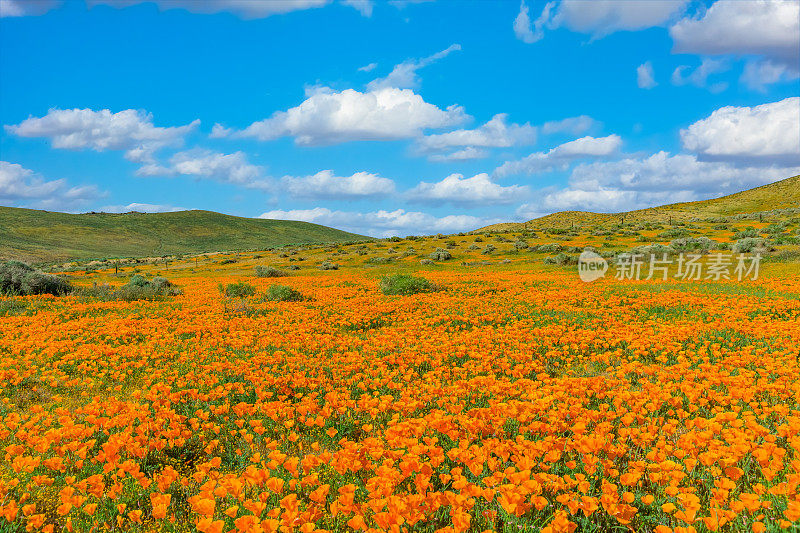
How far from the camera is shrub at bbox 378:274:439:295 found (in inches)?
687

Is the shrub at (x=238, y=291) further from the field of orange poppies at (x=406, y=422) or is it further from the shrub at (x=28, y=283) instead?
the shrub at (x=28, y=283)

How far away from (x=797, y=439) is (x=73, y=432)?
6.66 meters

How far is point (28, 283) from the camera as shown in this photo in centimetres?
1797

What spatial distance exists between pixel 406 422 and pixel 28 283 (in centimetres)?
2067

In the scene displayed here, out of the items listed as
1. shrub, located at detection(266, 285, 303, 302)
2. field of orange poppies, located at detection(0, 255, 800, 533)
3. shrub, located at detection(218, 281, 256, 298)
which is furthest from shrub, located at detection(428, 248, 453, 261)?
field of orange poppies, located at detection(0, 255, 800, 533)

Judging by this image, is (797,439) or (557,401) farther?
(557,401)

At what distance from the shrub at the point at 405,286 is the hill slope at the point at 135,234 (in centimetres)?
9370

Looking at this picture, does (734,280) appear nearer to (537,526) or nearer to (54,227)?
(537,526)

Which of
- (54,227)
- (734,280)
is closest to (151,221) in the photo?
(54,227)

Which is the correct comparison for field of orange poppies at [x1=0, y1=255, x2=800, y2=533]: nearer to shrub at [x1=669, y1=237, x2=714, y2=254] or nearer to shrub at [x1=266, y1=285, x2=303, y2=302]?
shrub at [x1=266, y1=285, x2=303, y2=302]

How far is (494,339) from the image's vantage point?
892 cm

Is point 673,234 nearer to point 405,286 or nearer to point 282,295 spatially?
point 405,286

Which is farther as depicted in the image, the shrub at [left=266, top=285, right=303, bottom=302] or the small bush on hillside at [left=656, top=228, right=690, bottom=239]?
the small bush on hillside at [left=656, top=228, right=690, bottom=239]

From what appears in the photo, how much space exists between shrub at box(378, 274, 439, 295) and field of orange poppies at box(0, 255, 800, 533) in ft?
15.9
